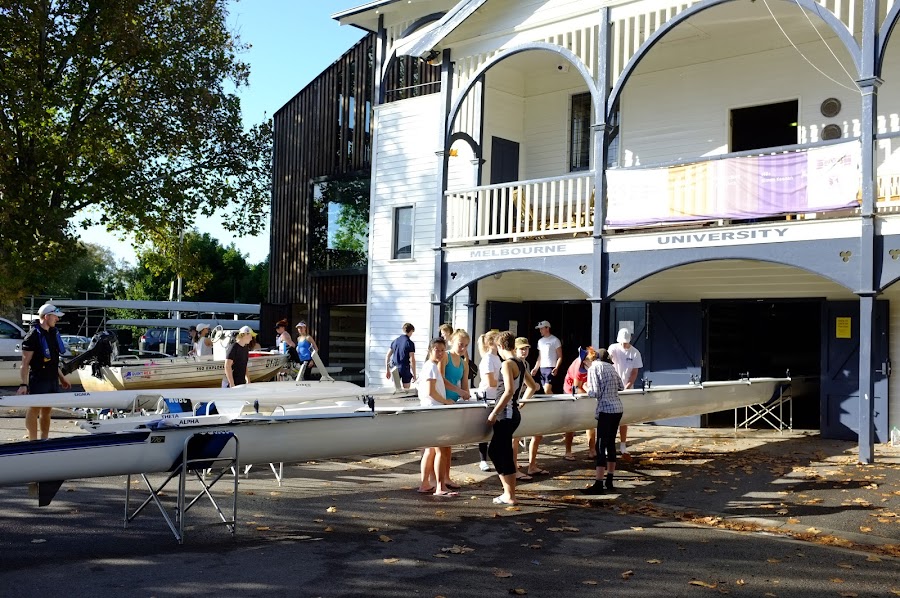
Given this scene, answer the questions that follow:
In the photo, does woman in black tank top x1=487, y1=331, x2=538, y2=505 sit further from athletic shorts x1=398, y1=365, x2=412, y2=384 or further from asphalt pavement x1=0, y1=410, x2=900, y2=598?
athletic shorts x1=398, y1=365, x2=412, y2=384

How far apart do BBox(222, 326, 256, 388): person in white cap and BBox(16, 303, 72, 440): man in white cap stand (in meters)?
2.12

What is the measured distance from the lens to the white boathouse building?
484 inches

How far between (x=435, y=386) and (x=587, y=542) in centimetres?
260

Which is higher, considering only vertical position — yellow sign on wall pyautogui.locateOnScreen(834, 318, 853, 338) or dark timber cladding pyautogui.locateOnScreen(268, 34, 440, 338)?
dark timber cladding pyautogui.locateOnScreen(268, 34, 440, 338)

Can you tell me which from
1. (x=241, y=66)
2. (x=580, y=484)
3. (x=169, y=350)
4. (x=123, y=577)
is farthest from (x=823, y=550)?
(x=169, y=350)

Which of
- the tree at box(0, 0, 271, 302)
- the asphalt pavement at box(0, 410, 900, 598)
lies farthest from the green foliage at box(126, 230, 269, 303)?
the asphalt pavement at box(0, 410, 900, 598)

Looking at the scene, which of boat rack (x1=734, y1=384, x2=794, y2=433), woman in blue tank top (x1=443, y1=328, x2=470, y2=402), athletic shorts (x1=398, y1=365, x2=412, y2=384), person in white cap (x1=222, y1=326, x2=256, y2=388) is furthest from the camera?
boat rack (x1=734, y1=384, x2=794, y2=433)

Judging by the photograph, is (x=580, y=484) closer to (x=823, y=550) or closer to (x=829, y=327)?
(x=823, y=550)

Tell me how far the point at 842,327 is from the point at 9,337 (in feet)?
60.7

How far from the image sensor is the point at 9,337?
2184 centimetres

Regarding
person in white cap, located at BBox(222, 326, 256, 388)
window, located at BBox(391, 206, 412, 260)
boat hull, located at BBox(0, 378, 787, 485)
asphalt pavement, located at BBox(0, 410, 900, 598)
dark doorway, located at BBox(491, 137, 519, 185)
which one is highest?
dark doorway, located at BBox(491, 137, 519, 185)

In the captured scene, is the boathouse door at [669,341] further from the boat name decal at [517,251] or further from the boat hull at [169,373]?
the boat hull at [169,373]

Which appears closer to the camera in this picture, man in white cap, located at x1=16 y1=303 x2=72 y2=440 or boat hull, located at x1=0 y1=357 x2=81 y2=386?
man in white cap, located at x1=16 y1=303 x2=72 y2=440

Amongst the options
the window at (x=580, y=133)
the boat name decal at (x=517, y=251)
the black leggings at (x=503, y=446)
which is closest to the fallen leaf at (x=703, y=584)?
the black leggings at (x=503, y=446)
